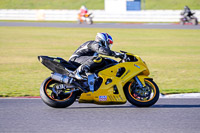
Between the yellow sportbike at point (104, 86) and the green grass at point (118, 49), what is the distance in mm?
2031

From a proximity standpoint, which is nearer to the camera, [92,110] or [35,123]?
[35,123]

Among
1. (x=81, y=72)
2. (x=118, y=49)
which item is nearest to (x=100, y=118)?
(x=81, y=72)

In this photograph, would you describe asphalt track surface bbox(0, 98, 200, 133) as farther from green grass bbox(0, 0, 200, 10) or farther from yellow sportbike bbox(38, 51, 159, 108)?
green grass bbox(0, 0, 200, 10)

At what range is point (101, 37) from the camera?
24.1 ft

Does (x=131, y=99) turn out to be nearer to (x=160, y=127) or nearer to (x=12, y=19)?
(x=160, y=127)

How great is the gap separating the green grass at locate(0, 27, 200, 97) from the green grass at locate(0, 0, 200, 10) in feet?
146

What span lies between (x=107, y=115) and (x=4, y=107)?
6.72 feet

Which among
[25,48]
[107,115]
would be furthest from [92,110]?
[25,48]

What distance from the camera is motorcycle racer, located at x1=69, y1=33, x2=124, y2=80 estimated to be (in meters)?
7.11

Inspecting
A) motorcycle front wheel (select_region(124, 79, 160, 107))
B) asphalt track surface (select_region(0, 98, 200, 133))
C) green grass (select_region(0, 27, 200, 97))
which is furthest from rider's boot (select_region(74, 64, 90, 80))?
green grass (select_region(0, 27, 200, 97))

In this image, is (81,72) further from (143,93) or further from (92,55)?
(143,93)

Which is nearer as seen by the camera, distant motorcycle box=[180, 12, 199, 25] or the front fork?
the front fork

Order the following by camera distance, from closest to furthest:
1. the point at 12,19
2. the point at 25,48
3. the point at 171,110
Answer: the point at 171,110 → the point at 25,48 → the point at 12,19

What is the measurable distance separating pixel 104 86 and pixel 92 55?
0.73 m
